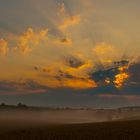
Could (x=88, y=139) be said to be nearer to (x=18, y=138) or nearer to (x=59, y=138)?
(x=59, y=138)

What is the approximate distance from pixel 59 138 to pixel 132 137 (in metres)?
6.60

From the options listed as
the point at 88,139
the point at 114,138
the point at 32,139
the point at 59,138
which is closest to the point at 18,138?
the point at 32,139

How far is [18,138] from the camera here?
34.4 meters

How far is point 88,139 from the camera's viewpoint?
103 ft

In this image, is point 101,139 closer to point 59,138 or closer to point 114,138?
point 114,138

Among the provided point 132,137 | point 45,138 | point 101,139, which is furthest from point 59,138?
point 132,137

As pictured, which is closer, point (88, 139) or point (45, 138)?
point (88, 139)

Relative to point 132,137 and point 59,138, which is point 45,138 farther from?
point 132,137

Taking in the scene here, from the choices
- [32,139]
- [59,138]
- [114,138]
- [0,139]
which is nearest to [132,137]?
[114,138]

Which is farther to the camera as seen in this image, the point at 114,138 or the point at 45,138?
the point at 45,138

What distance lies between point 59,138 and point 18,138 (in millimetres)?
4270

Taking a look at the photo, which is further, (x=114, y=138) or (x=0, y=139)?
(x=0, y=139)

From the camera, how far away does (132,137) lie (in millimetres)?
31594

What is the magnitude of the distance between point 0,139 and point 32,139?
3.54 metres
